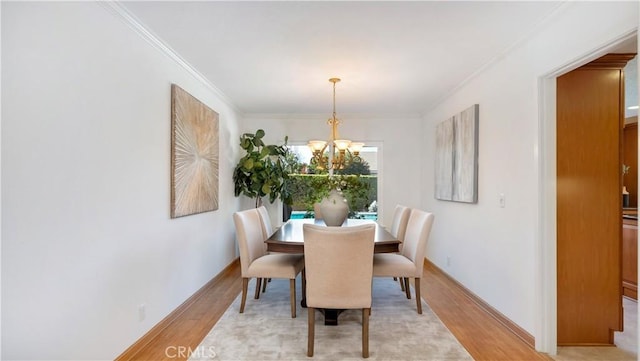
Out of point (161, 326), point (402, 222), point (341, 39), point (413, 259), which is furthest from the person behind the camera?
point (402, 222)

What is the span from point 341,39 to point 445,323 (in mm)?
2549

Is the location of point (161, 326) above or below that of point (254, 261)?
below

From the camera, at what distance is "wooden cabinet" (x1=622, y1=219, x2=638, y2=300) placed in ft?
11.0

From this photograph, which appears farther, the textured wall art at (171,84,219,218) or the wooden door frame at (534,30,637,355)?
the textured wall art at (171,84,219,218)

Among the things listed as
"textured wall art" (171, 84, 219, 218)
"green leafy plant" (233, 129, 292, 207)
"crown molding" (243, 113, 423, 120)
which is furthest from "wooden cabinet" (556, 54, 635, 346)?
"green leafy plant" (233, 129, 292, 207)

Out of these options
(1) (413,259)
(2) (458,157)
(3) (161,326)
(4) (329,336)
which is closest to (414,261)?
(1) (413,259)

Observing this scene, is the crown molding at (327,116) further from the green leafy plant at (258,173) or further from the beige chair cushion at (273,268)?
the beige chair cushion at (273,268)

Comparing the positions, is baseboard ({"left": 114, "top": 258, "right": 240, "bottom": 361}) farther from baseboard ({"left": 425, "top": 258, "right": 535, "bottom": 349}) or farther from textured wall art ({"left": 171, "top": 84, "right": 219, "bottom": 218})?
baseboard ({"left": 425, "top": 258, "right": 535, "bottom": 349})

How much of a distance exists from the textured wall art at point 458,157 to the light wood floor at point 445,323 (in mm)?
1066

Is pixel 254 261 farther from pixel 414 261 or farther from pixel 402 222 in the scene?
pixel 402 222

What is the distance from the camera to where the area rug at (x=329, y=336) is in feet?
7.73

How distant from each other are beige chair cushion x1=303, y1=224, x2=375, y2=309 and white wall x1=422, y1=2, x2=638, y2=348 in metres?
1.25

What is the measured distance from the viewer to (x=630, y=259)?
3.41 metres

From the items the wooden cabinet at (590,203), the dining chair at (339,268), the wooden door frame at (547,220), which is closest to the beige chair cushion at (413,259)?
the dining chair at (339,268)
